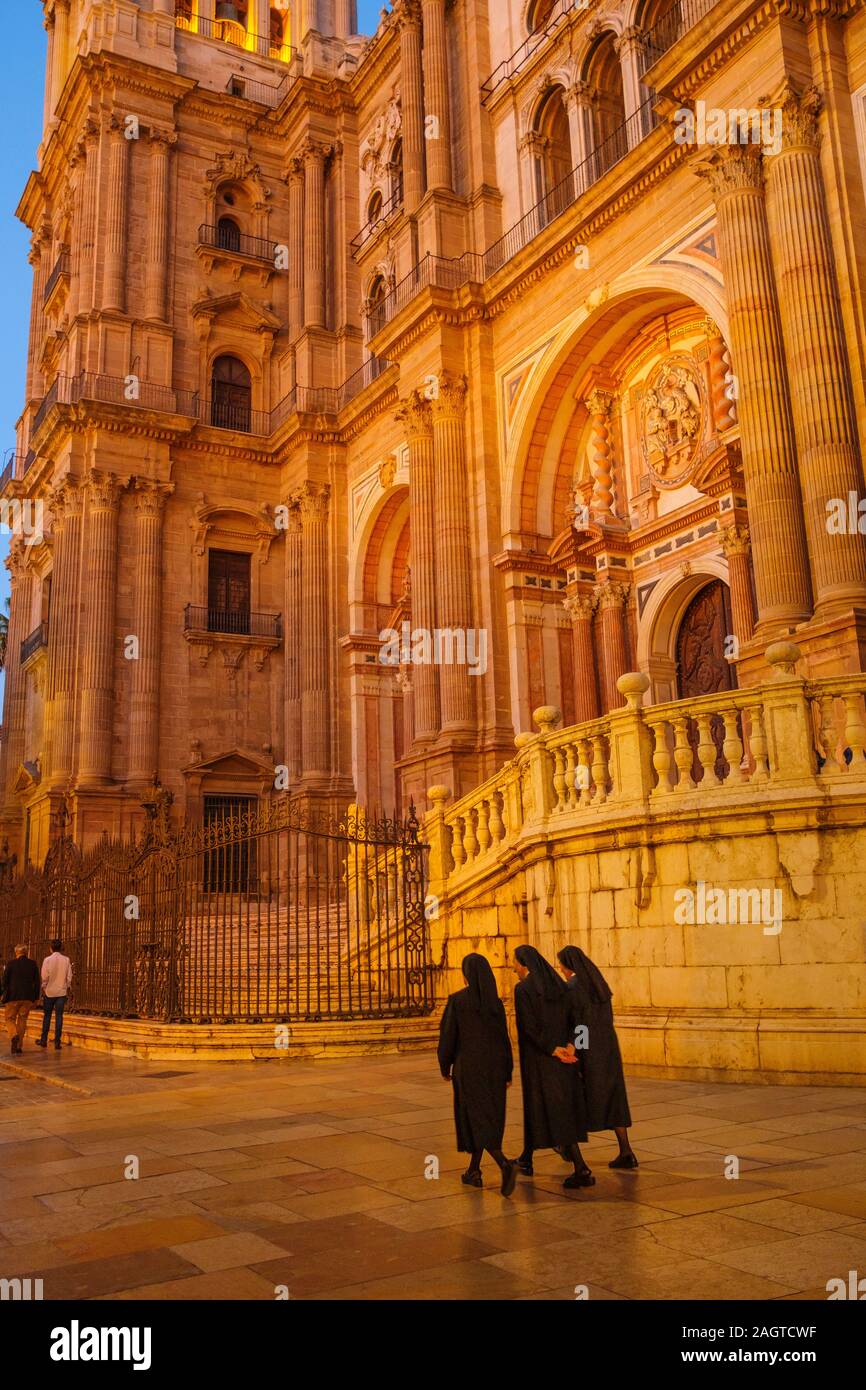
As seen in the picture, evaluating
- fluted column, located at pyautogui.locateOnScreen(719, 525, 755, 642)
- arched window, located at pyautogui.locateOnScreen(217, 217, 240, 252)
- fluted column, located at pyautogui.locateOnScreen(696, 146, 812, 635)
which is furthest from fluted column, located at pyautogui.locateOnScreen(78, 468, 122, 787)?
fluted column, located at pyautogui.locateOnScreen(696, 146, 812, 635)

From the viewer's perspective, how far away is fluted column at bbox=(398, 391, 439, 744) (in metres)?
22.0

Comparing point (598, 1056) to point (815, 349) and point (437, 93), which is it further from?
point (437, 93)

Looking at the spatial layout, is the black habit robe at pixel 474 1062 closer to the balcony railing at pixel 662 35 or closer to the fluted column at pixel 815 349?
the fluted column at pixel 815 349

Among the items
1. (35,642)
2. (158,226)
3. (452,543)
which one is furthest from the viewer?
(35,642)

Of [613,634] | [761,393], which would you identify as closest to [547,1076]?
[761,393]

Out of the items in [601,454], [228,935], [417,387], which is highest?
[417,387]

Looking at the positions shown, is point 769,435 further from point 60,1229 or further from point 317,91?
point 317,91

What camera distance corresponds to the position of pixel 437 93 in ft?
80.2

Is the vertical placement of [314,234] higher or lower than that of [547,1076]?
higher

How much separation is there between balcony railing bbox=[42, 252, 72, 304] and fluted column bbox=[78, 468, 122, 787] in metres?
8.13

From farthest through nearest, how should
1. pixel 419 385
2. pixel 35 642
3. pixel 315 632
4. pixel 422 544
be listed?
pixel 35 642
pixel 315 632
pixel 419 385
pixel 422 544

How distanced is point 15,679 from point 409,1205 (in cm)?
3151

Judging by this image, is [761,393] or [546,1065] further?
[761,393]

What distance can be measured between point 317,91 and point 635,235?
15.5 metres
